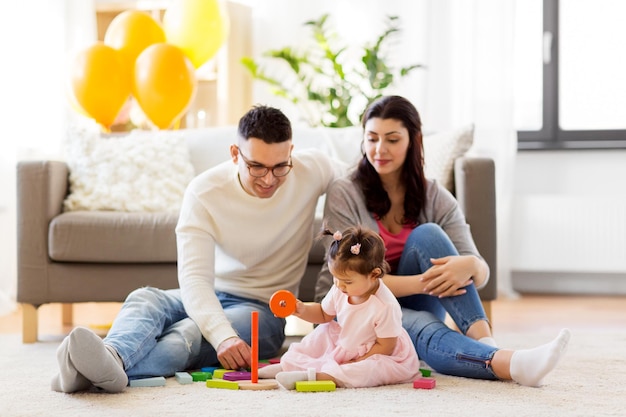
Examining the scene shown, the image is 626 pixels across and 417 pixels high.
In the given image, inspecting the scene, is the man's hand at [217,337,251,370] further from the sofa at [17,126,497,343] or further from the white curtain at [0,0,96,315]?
the white curtain at [0,0,96,315]

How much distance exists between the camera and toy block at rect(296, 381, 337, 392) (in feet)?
6.24

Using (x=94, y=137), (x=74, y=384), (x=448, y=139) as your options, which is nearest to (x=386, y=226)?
(x=448, y=139)

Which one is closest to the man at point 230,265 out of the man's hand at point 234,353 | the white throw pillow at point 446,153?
the man's hand at point 234,353

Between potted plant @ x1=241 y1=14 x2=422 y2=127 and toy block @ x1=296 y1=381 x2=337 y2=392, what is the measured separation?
2292mm

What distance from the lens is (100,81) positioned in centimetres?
366

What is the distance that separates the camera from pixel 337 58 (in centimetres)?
447

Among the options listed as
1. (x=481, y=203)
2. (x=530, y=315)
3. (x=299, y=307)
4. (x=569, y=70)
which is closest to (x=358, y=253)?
(x=299, y=307)

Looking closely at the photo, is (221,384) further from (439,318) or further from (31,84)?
(31,84)

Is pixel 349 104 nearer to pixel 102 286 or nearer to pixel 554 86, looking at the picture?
pixel 554 86

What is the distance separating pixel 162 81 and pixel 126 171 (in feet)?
2.11

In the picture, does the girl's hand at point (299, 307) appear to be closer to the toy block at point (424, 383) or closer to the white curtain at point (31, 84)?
the toy block at point (424, 383)

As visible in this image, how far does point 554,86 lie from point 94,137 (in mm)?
2393

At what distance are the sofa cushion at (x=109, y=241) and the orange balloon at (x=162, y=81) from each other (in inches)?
37.9

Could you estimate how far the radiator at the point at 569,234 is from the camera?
13.7ft
